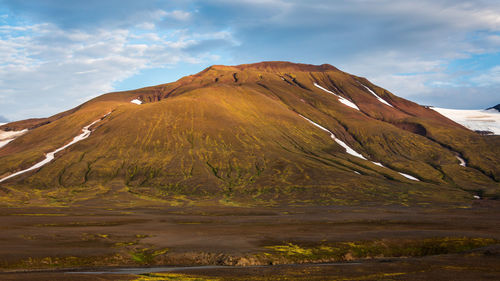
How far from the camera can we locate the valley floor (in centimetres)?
5306

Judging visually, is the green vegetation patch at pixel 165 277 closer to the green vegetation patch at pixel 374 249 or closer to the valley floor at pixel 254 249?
the valley floor at pixel 254 249

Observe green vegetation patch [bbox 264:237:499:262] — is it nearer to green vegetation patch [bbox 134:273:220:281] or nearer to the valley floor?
the valley floor

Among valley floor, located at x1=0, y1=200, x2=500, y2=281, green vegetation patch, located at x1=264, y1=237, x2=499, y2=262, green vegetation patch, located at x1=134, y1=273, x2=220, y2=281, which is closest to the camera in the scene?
green vegetation patch, located at x1=134, y1=273, x2=220, y2=281

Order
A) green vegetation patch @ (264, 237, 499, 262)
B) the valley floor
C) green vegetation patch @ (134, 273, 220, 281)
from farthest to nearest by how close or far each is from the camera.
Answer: green vegetation patch @ (264, 237, 499, 262), the valley floor, green vegetation patch @ (134, 273, 220, 281)

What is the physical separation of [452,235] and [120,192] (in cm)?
14396

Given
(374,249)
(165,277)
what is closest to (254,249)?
(374,249)

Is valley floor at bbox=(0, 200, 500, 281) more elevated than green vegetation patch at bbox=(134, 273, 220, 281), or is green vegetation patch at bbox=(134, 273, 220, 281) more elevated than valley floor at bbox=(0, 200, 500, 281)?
green vegetation patch at bbox=(134, 273, 220, 281)

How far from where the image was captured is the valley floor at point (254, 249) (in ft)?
174

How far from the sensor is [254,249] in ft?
226

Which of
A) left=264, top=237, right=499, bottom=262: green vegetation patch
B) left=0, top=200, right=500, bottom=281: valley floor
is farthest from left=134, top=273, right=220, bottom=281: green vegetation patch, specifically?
left=264, top=237, right=499, bottom=262: green vegetation patch

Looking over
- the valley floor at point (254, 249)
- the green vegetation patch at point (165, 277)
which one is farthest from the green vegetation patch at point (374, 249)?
the green vegetation patch at point (165, 277)

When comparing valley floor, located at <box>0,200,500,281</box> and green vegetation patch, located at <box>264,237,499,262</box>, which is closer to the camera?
valley floor, located at <box>0,200,500,281</box>

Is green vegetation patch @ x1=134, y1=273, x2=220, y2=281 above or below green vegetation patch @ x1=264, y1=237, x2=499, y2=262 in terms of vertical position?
above

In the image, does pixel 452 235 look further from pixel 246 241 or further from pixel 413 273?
pixel 246 241
